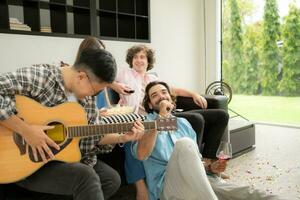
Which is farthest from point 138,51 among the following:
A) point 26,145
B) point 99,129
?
point 26,145

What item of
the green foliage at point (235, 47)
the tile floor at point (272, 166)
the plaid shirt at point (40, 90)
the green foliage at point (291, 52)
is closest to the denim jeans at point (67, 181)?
the plaid shirt at point (40, 90)

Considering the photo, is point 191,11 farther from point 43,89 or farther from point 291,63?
point 43,89

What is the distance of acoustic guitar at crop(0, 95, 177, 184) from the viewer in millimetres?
1370

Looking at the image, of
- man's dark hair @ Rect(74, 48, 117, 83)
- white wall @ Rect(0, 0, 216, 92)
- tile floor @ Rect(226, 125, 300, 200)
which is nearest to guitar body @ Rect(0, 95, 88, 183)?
man's dark hair @ Rect(74, 48, 117, 83)

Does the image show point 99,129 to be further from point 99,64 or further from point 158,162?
point 158,162

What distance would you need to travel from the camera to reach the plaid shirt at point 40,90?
1.35 m

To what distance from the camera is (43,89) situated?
1437 millimetres

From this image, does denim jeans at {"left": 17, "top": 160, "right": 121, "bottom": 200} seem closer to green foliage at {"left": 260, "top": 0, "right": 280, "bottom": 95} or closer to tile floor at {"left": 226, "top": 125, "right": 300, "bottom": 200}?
tile floor at {"left": 226, "top": 125, "right": 300, "bottom": 200}

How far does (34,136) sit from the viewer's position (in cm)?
136

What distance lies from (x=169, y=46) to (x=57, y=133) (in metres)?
3.42

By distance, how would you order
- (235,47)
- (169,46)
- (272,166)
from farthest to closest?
(235,47), (169,46), (272,166)

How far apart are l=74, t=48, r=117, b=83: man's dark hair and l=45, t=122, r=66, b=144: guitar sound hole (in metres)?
0.29

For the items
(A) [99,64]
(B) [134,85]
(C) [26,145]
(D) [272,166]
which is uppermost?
(A) [99,64]

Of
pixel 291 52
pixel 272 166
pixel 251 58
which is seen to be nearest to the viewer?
pixel 272 166
